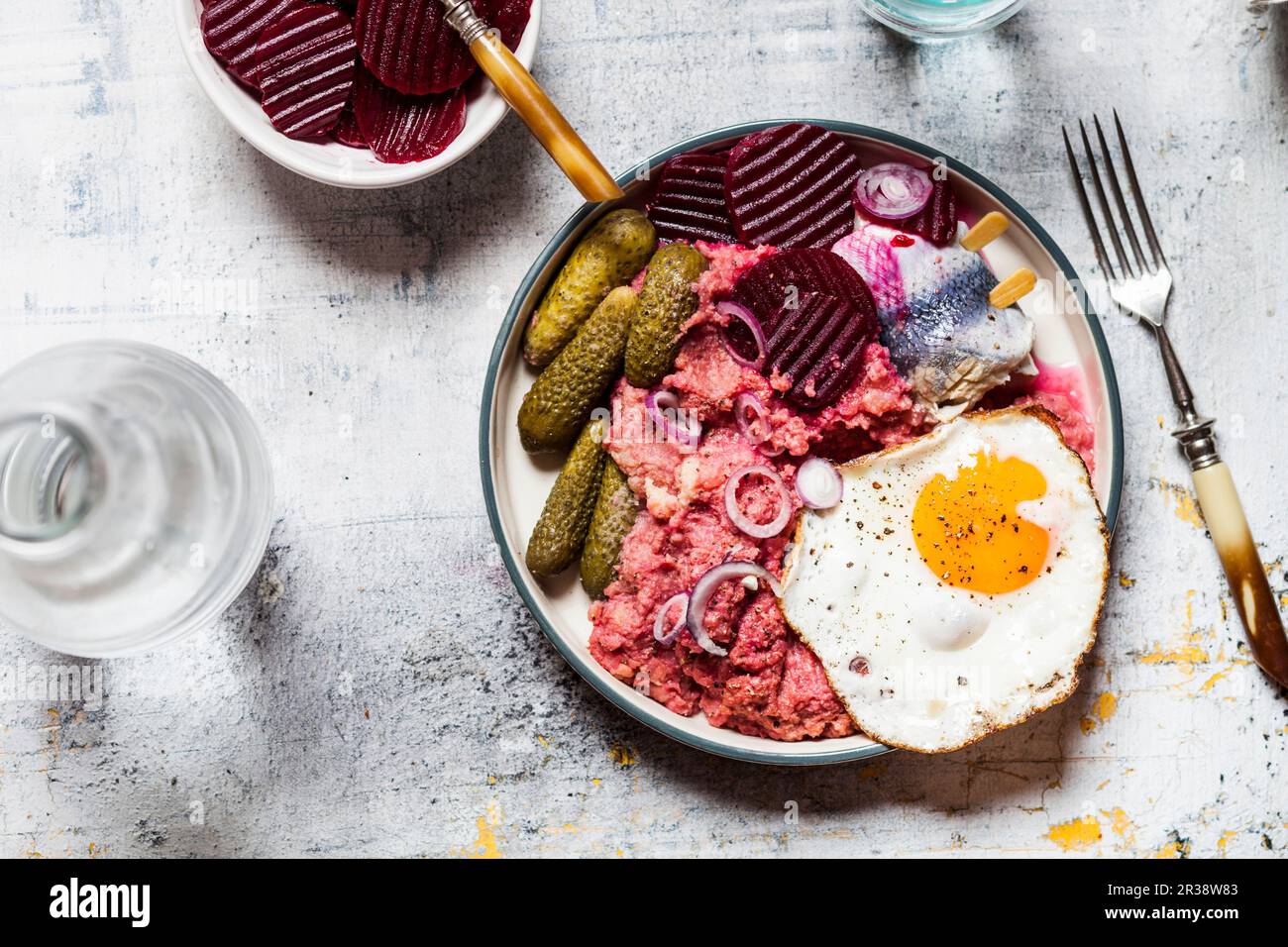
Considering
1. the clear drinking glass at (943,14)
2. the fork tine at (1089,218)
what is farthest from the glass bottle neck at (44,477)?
the fork tine at (1089,218)

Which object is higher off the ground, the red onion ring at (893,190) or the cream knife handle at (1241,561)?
the red onion ring at (893,190)

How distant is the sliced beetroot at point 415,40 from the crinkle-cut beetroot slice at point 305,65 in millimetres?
60

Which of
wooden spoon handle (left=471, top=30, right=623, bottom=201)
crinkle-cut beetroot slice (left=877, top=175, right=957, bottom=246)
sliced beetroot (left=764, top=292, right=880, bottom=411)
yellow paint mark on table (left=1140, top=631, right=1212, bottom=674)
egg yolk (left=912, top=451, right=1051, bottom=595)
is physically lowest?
yellow paint mark on table (left=1140, top=631, right=1212, bottom=674)

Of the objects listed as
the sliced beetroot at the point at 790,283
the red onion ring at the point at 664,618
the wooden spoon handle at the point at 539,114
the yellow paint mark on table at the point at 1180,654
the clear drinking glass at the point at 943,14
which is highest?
the clear drinking glass at the point at 943,14

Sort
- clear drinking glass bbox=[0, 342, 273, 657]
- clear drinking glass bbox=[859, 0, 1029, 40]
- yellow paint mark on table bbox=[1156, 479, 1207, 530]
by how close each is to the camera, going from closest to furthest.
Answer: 1. clear drinking glass bbox=[0, 342, 273, 657]
2. clear drinking glass bbox=[859, 0, 1029, 40]
3. yellow paint mark on table bbox=[1156, 479, 1207, 530]

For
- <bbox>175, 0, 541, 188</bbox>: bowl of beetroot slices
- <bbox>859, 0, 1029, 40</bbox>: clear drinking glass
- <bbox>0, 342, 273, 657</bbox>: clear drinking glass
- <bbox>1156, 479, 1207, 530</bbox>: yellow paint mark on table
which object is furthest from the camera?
<bbox>1156, 479, 1207, 530</bbox>: yellow paint mark on table

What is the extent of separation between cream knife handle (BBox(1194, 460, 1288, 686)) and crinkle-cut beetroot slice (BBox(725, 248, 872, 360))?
0.91 m

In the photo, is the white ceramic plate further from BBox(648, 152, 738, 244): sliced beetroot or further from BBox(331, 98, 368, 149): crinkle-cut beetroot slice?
BBox(331, 98, 368, 149): crinkle-cut beetroot slice

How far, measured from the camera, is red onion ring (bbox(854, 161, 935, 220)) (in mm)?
2051

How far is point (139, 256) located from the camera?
2.33 m

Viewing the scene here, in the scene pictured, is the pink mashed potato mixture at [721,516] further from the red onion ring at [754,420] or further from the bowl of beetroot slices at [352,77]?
the bowl of beetroot slices at [352,77]

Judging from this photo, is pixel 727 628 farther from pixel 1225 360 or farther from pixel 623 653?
pixel 1225 360

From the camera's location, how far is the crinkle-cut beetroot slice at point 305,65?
2033 millimetres

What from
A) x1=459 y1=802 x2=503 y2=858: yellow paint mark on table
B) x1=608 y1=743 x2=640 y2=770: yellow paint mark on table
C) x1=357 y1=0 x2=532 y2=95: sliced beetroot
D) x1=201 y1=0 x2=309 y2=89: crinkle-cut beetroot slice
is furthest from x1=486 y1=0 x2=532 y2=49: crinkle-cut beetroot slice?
x1=459 y1=802 x2=503 y2=858: yellow paint mark on table
